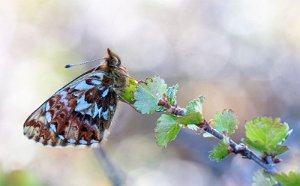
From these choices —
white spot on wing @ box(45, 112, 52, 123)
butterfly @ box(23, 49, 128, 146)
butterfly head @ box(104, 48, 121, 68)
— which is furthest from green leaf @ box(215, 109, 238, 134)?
white spot on wing @ box(45, 112, 52, 123)

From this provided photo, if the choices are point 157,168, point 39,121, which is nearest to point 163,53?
point 157,168

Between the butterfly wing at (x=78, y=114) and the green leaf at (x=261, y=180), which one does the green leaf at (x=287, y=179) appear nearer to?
the green leaf at (x=261, y=180)

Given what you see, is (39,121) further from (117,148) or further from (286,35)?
(286,35)

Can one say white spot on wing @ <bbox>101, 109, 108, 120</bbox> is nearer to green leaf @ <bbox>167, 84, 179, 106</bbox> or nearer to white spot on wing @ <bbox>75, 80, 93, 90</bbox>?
white spot on wing @ <bbox>75, 80, 93, 90</bbox>

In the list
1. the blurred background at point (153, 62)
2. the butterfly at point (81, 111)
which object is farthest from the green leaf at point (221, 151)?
the blurred background at point (153, 62)

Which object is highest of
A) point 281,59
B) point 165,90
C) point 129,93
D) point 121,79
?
point 165,90

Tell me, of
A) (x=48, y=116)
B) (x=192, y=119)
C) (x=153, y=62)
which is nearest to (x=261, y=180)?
(x=192, y=119)

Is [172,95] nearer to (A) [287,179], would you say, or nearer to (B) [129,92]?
(B) [129,92]
